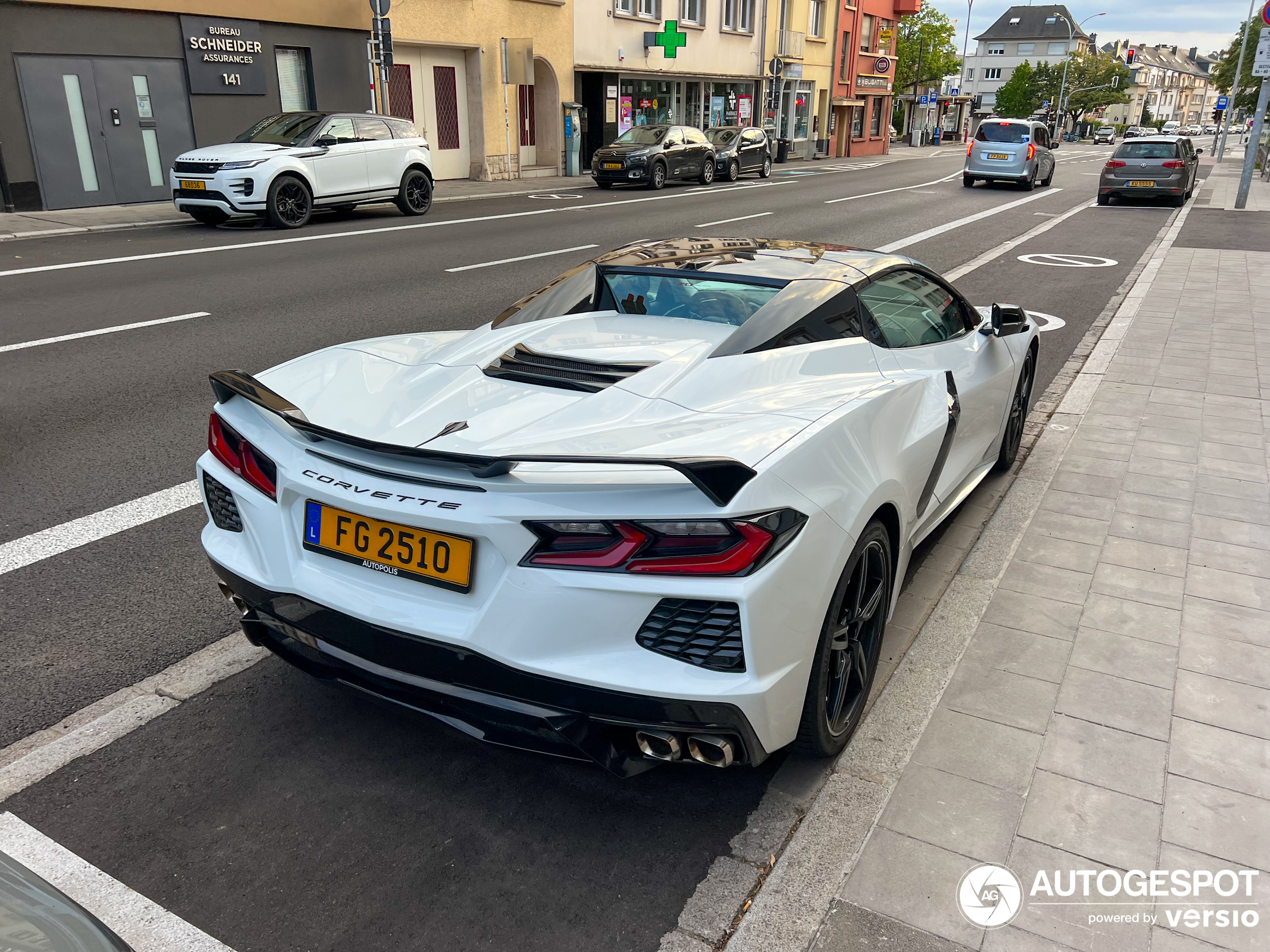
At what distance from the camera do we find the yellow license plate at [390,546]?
227 cm

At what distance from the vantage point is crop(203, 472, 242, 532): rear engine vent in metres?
2.76

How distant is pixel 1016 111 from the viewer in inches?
4139

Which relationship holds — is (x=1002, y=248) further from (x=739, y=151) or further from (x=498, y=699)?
(x=739, y=151)

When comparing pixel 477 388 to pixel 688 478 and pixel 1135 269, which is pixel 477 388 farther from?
pixel 1135 269

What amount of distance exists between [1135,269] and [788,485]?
42.1 ft

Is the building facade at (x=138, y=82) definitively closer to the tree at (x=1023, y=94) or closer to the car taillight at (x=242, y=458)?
the car taillight at (x=242, y=458)

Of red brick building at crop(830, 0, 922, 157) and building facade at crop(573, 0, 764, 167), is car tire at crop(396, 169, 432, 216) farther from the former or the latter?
red brick building at crop(830, 0, 922, 157)

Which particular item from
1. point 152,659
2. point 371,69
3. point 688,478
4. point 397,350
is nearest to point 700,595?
point 688,478

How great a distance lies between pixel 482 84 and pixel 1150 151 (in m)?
16.6

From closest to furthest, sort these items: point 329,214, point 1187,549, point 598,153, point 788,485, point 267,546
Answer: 1. point 788,485
2. point 267,546
3. point 1187,549
4. point 329,214
5. point 598,153

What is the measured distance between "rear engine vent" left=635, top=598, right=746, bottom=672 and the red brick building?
50.8 metres

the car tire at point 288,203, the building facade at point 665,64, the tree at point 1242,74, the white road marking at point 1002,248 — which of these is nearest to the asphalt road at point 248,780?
the white road marking at point 1002,248

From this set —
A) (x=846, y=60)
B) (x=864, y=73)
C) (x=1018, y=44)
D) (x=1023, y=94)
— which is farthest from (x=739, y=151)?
(x=1018, y=44)

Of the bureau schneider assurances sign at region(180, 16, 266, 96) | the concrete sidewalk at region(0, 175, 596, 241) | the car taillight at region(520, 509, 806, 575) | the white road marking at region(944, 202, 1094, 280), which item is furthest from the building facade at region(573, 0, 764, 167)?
the car taillight at region(520, 509, 806, 575)
